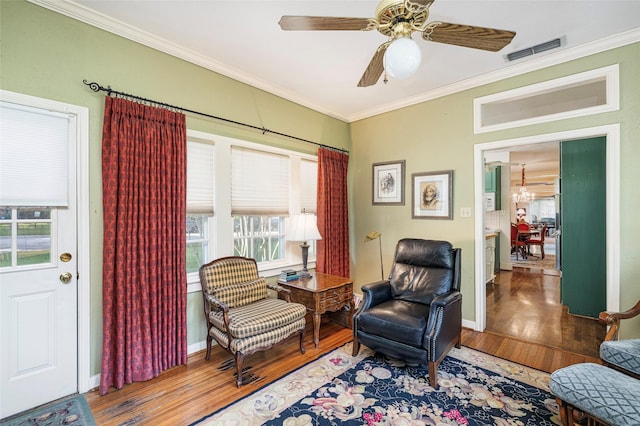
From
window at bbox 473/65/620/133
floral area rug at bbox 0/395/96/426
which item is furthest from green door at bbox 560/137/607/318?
floral area rug at bbox 0/395/96/426

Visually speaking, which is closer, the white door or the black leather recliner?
the white door

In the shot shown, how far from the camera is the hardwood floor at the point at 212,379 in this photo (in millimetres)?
1946

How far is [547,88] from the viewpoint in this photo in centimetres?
287

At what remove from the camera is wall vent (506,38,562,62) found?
2568 mm

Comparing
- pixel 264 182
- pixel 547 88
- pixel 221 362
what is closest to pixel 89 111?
pixel 264 182

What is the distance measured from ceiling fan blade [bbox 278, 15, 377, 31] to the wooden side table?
2263 mm

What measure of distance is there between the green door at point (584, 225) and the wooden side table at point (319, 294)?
308 centimetres

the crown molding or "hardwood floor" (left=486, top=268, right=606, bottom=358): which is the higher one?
the crown molding

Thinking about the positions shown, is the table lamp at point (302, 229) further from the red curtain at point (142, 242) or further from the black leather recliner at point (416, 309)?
the red curtain at point (142, 242)

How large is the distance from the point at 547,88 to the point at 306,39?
2473 millimetres

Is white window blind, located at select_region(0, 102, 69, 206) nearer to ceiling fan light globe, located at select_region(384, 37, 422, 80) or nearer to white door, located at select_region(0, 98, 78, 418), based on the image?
white door, located at select_region(0, 98, 78, 418)

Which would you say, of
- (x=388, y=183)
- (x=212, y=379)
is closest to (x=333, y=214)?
(x=388, y=183)

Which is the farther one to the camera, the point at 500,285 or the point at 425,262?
the point at 500,285

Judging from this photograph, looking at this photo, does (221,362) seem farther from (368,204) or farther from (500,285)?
(500,285)
